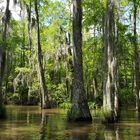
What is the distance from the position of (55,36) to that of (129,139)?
91.9 feet

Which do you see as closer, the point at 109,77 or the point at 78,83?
the point at 109,77

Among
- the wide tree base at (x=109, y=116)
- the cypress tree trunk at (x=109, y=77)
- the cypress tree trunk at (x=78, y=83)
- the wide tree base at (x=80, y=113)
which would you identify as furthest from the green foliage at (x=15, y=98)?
the wide tree base at (x=109, y=116)

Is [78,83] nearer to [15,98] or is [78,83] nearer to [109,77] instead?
[109,77]

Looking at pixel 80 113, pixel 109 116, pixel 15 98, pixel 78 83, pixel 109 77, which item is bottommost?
pixel 109 116

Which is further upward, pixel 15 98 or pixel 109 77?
pixel 109 77

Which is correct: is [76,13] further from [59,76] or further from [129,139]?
[59,76]

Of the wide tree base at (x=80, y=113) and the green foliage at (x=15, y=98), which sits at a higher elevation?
the green foliage at (x=15, y=98)

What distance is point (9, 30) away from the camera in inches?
898

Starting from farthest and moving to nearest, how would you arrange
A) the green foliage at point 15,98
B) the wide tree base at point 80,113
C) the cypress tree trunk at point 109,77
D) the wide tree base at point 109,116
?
the green foliage at point 15,98, the wide tree base at point 80,113, the wide tree base at point 109,116, the cypress tree trunk at point 109,77

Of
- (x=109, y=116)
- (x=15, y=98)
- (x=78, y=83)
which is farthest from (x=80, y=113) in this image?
(x=15, y=98)

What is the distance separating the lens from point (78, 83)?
18.9 metres

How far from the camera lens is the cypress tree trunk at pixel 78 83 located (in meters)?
18.1

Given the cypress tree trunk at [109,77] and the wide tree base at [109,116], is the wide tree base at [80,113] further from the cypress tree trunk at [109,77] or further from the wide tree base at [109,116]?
the cypress tree trunk at [109,77]

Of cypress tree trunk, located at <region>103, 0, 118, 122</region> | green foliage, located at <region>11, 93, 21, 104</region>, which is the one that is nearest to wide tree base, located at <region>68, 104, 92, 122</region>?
cypress tree trunk, located at <region>103, 0, 118, 122</region>
